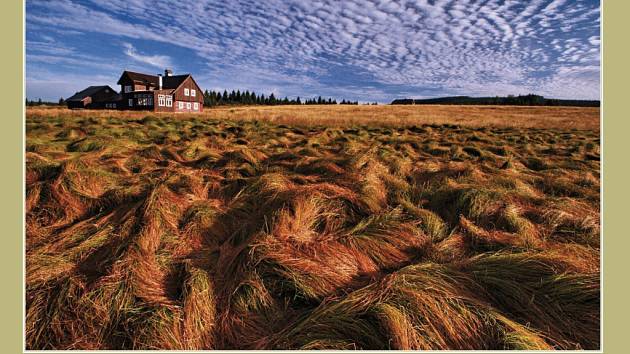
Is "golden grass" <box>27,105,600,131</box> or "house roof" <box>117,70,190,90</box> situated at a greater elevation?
"house roof" <box>117,70,190,90</box>

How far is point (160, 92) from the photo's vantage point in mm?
37562

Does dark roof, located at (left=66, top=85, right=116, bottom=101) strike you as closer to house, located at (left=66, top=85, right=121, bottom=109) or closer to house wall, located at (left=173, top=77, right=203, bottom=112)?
house, located at (left=66, top=85, right=121, bottom=109)

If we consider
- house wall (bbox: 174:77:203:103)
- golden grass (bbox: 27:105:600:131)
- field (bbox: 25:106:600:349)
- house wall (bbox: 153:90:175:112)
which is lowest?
field (bbox: 25:106:600:349)

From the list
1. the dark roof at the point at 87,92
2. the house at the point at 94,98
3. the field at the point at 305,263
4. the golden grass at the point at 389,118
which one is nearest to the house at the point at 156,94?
the house at the point at 94,98

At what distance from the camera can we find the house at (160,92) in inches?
1494

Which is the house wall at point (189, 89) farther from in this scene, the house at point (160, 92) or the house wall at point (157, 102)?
the house wall at point (157, 102)

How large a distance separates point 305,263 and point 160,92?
41.5m

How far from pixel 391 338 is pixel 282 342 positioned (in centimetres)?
68

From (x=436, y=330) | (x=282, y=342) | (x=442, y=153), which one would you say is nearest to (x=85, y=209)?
(x=282, y=342)

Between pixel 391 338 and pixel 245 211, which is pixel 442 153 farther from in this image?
pixel 391 338

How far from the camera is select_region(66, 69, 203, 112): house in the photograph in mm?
38031

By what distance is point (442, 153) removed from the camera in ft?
27.3

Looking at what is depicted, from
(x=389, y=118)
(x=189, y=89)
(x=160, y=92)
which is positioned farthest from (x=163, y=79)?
(x=389, y=118)

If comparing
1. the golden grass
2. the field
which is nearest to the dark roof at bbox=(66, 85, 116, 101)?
the golden grass
